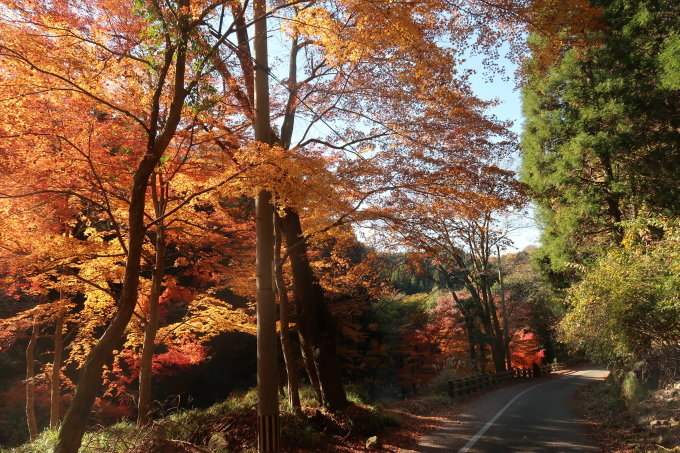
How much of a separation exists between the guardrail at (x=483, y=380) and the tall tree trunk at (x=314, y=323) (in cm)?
817

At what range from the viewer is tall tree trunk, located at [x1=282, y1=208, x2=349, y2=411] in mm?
9883

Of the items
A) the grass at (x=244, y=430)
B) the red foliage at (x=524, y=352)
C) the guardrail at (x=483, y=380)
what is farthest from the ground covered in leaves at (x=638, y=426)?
the red foliage at (x=524, y=352)

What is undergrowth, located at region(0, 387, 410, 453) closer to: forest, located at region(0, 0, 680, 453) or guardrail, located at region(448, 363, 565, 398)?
forest, located at region(0, 0, 680, 453)

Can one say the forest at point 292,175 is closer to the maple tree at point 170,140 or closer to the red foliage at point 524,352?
the maple tree at point 170,140

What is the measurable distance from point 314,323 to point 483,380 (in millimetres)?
13293

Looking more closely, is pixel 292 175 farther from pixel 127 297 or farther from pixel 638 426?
pixel 638 426

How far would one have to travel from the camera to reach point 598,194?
13594 mm

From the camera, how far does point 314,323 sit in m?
10.2

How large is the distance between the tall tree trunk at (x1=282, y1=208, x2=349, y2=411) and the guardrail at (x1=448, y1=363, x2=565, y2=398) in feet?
26.8

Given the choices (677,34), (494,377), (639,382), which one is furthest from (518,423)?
(494,377)

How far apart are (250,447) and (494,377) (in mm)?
18006

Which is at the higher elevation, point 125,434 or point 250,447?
point 125,434

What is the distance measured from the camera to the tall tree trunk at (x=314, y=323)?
9883 mm

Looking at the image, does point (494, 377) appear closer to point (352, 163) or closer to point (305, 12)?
point (352, 163)
